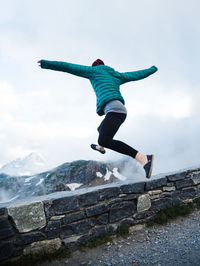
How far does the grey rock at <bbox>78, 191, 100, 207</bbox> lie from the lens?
361 cm

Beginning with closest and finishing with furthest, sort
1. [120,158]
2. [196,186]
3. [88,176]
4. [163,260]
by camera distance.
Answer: [163,260]
[196,186]
[88,176]
[120,158]

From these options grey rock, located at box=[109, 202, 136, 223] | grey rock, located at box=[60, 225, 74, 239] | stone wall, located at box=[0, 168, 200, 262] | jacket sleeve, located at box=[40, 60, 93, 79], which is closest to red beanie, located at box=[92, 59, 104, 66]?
jacket sleeve, located at box=[40, 60, 93, 79]

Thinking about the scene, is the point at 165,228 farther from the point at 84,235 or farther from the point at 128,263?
the point at 84,235

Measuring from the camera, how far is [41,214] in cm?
332

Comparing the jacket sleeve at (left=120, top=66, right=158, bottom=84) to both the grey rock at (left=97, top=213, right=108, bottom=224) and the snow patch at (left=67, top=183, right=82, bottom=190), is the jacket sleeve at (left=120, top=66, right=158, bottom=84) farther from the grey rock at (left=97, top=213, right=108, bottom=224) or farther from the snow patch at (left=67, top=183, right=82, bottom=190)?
the snow patch at (left=67, top=183, right=82, bottom=190)

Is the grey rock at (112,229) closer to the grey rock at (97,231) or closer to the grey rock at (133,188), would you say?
the grey rock at (97,231)

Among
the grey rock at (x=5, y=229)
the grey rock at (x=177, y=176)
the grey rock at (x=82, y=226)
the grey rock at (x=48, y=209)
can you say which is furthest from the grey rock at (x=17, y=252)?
the grey rock at (x=177, y=176)

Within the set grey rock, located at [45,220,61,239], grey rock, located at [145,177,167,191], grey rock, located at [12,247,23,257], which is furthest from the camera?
grey rock, located at [145,177,167,191]

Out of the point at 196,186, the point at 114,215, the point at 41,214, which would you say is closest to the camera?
the point at 41,214

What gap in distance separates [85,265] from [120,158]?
162657mm

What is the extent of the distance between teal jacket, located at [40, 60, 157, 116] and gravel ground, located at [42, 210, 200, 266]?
262 cm

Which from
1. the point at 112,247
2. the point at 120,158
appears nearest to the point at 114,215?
the point at 112,247

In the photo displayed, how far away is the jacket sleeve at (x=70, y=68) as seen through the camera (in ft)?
10.6

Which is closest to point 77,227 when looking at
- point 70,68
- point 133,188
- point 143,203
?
point 133,188
